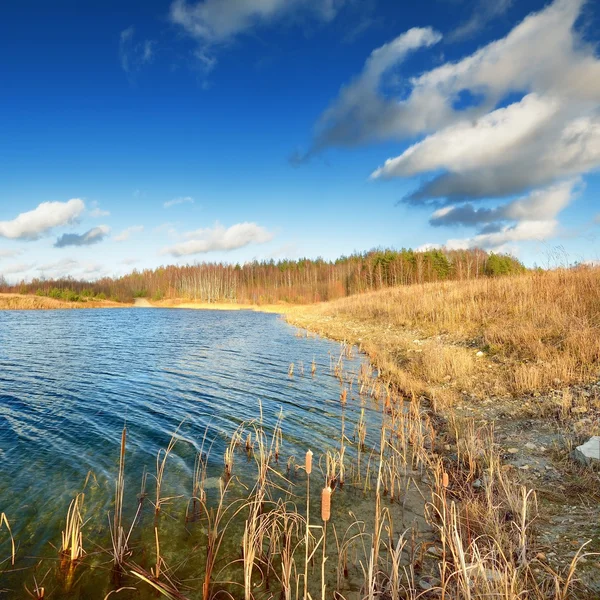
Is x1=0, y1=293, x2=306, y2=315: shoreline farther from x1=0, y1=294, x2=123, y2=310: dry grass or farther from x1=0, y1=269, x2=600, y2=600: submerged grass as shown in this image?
x1=0, y1=269, x2=600, y2=600: submerged grass

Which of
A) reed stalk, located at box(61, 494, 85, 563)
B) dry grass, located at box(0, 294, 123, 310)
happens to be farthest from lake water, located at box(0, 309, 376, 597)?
dry grass, located at box(0, 294, 123, 310)

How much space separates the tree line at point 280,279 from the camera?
70.0 metres

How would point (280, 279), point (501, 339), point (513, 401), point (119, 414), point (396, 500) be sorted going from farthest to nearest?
point (280, 279), point (501, 339), point (119, 414), point (513, 401), point (396, 500)

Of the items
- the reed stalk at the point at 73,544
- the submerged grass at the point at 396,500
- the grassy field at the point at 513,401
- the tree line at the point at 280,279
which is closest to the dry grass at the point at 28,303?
the tree line at the point at 280,279

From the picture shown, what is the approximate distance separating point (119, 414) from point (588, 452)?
10.1 meters

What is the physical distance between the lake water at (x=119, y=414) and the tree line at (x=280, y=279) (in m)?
53.1

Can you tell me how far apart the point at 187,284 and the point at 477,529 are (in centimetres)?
11920

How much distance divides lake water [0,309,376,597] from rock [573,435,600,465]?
4.34 m

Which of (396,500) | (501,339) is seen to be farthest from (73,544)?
(501,339)

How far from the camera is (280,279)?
370 feet

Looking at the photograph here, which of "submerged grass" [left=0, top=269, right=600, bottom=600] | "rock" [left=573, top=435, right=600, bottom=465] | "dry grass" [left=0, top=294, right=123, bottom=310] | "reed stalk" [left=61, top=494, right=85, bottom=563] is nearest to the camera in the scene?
"submerged grass" [left=0, top=269, right=600, bottom=600]

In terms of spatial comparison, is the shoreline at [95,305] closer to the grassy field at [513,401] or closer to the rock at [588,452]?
the grassy field at [513,401]

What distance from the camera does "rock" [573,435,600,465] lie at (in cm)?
563

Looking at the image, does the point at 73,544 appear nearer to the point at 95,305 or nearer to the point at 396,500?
the point at 396,500
